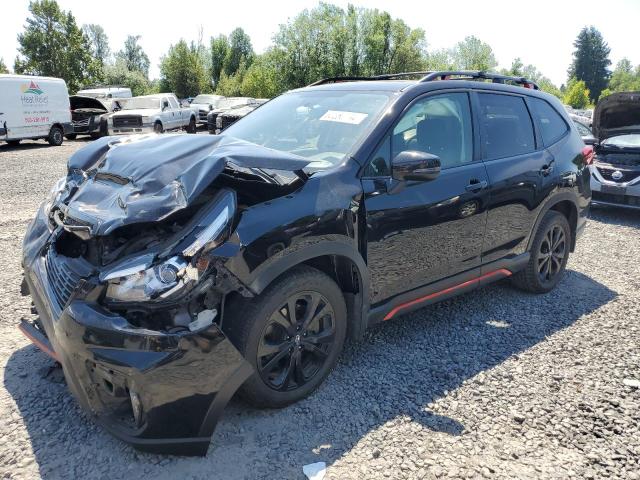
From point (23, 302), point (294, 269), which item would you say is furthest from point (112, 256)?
point (23, 302)

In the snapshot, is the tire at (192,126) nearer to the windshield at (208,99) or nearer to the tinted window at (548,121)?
the windshield at (208,99)

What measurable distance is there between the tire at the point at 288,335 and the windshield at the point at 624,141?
7686mm

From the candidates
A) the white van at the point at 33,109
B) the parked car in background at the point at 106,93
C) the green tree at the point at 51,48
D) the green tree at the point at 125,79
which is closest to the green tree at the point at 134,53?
the green tree at the point at 125,79

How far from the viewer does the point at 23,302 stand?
4.21 m

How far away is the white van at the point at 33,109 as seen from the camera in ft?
54.4

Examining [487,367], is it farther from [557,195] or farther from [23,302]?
[23,302]

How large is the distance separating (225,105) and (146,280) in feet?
88.2

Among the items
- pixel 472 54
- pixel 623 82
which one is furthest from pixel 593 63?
pixel 472 54

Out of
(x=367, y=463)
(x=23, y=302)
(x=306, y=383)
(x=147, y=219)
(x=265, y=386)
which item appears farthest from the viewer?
(x=23, y=302)

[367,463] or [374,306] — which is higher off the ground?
[374,306]

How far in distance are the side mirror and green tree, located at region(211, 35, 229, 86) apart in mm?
65784

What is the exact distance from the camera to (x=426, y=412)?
2.97 metres

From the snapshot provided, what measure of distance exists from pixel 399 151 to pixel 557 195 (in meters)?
2.07

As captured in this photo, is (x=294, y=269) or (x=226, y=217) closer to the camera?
(x=226, y=217)
